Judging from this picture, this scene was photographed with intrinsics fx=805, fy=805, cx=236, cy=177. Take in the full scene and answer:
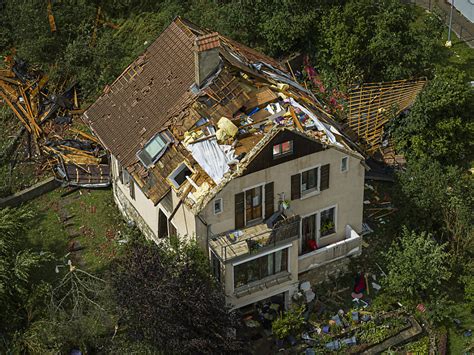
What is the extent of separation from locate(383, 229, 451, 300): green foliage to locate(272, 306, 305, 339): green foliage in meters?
4.63

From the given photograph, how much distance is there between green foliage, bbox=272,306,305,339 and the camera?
1316 inches

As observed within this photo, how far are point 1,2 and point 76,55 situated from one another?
33.5 feet

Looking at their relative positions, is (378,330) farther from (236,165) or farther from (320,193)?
(236,165)

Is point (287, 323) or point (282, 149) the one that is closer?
point (282, 149)

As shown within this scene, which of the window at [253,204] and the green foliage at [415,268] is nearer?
the window at [253,204]

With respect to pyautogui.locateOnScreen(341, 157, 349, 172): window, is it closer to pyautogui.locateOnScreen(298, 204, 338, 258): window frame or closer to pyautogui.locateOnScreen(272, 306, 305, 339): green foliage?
pyautogui.locateOnScreen(298, 204, 338, 258): window frame

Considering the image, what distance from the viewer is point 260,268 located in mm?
33625

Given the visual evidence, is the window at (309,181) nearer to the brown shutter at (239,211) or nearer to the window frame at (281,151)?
the window frame at (281,151)

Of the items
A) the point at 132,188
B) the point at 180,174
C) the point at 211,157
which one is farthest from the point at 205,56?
the point at 132,188

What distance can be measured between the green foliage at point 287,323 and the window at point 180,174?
277 inches

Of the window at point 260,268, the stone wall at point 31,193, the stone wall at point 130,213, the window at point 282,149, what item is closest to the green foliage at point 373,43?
the stone wall at point 130,213

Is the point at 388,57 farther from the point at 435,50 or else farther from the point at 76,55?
the point at 76,55

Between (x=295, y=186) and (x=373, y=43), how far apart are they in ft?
51.6

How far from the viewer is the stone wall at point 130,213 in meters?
37.9
